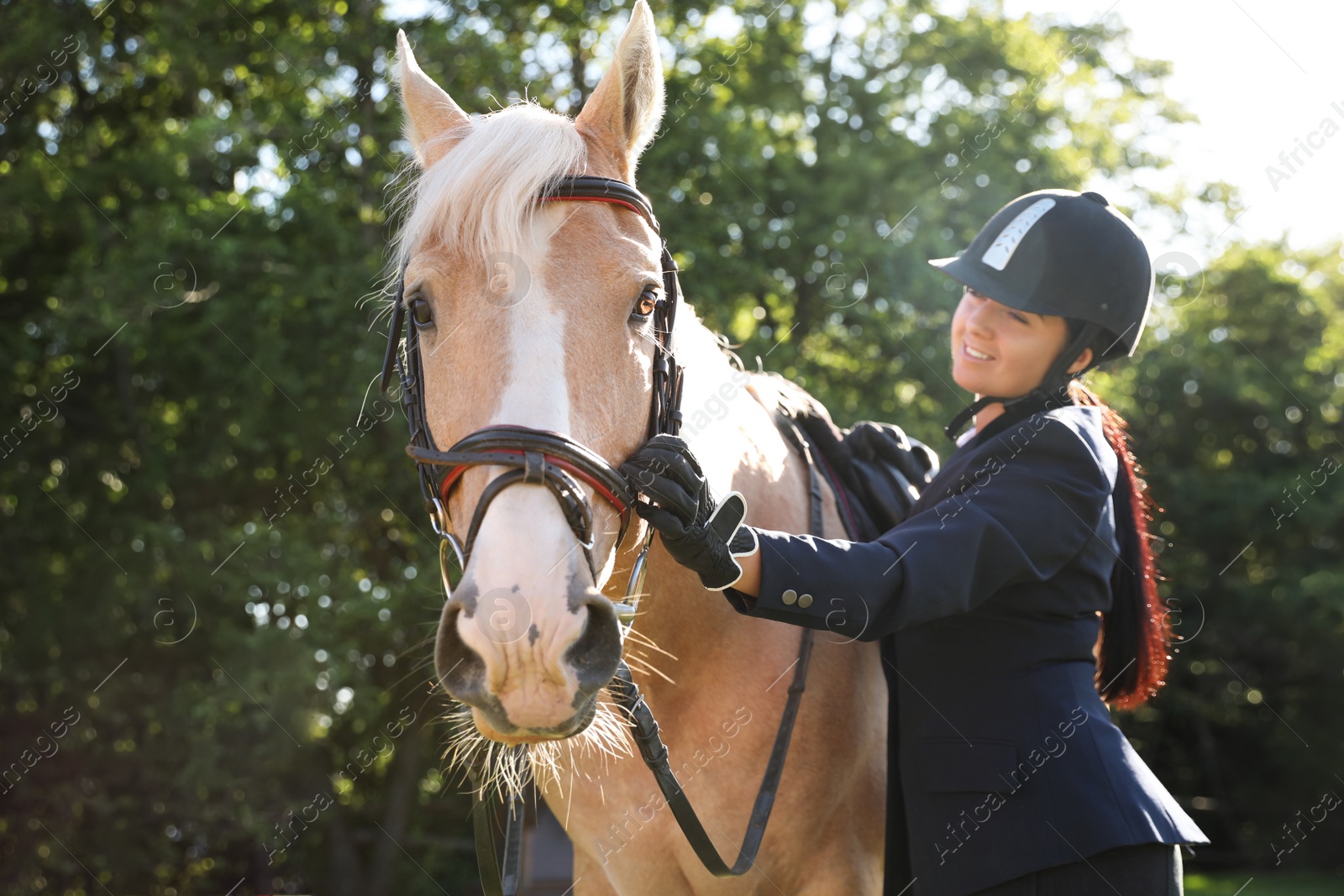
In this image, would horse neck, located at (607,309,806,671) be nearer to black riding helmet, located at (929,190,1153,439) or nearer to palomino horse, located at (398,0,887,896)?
palomino horse, located at (398,0,887,896)

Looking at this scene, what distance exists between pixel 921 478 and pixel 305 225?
8.25 meters

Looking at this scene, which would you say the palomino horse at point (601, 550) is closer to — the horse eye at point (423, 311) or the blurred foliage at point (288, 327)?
the horse eye at point (423, 311)

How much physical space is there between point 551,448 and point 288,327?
902 centimetres

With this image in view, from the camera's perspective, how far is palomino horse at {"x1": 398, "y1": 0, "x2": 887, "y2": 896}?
5.49ft

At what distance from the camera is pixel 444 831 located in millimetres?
12961

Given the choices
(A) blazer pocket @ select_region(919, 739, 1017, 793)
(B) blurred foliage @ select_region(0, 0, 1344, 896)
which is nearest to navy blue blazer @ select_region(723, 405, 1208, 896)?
(A) blazer pocket @ select_region(919, 739, 1017, 793)

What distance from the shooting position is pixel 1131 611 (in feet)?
8.43

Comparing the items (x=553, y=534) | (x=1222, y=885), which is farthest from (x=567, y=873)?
(x=1222, y=885)

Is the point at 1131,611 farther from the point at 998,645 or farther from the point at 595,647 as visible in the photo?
the point at 595,647

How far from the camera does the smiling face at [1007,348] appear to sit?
254cm

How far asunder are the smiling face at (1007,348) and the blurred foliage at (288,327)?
20.8ft

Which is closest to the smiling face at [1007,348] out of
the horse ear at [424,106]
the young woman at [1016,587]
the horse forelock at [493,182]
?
the young woman at [1016,587]

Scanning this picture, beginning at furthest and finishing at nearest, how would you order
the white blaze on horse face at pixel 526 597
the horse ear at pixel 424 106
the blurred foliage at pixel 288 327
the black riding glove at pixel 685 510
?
the blurred foliage at pixel 288 327 → the horse ear at pixel 424 106 → the black riding glove at pixel 685 510 → the white blaze on horse face at pixel 526 597

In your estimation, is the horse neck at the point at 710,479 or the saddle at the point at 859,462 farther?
the saddle at the point at 859,462
